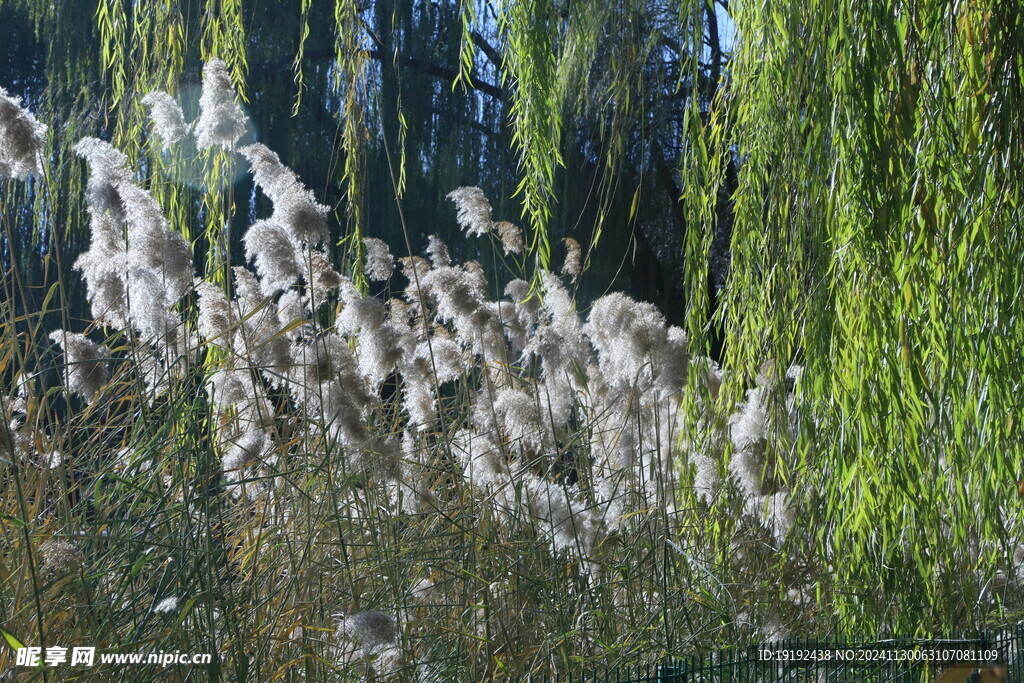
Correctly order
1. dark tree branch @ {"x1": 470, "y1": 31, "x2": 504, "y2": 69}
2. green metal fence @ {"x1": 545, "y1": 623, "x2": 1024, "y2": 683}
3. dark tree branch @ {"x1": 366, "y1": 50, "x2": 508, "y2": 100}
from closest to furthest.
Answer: green metal fence @ {"x1": 545, "y1": 623, "x2": 1024, "y2": 683} < dark tree branch @ {"x1": 470, "y1": 31, "x2": 504, "y2": 69} < dark tree branch @ {"x1": 366, "y1": 50, "x2": 508, "y2": 100}

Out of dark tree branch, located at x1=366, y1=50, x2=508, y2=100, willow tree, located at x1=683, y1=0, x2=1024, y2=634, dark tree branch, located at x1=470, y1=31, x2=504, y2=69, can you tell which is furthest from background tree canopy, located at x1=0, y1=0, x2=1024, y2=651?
dark tree branch, located at x1=366, y1=50, x2=508, y2=100

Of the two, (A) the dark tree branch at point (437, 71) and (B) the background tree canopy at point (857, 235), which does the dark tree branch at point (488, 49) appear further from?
(B) the background tree canopy at point (857, 235)

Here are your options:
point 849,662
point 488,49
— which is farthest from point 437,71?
point 849,662

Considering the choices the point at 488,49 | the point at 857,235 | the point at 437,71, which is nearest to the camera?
the point at 857,235

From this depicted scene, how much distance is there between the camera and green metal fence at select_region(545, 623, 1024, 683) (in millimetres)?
1650

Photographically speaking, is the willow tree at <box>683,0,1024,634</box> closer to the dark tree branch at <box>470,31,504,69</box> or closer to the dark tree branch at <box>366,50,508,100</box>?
the dark tree branch at <box>470,31,504,69</box>

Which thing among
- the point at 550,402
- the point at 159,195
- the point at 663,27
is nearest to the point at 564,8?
the point at 663,27

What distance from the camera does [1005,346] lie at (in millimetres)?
1630

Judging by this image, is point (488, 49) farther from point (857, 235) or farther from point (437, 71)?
point (857, 235)

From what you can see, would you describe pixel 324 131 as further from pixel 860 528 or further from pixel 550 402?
pixel 860 528

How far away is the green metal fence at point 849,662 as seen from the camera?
165 cm

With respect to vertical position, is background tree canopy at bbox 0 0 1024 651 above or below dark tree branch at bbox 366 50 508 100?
below

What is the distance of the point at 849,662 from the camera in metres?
1.74

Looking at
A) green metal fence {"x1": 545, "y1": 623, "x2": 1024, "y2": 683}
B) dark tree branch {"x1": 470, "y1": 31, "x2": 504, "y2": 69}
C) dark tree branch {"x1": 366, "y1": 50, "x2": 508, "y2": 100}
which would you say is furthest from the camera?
dark tree branch {"x1": 366, "y1": 50, "x2": 508, "y2": 100}
